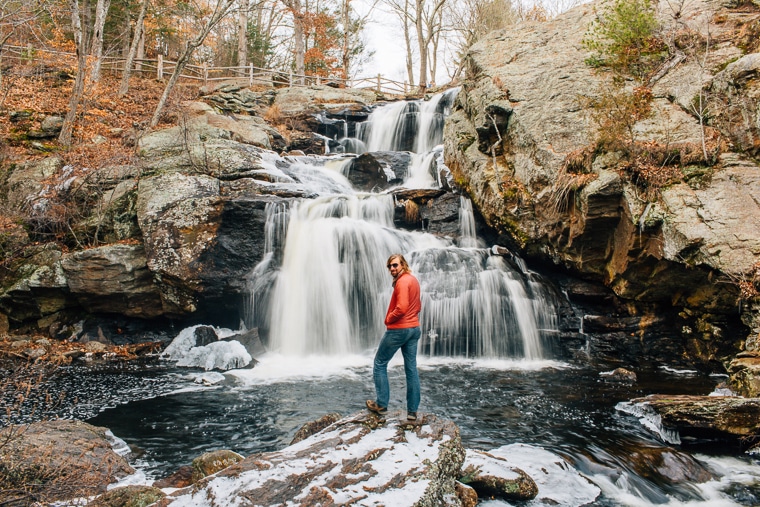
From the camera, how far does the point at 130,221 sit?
40.7ft

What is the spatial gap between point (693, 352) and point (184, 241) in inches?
457

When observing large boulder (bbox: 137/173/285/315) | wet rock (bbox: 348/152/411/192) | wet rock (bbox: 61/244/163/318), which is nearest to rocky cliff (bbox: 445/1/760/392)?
wet rock (bbox: 348/152/411/192)

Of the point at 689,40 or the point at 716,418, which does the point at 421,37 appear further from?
the point at 716,418

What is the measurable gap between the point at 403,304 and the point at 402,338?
38 centimetres

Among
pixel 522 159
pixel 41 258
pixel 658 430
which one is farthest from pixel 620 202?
pixel 41 258

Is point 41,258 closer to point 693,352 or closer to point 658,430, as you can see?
point 658,430

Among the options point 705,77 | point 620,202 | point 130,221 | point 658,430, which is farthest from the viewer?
point 130,221

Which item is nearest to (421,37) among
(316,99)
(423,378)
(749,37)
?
(316,99)

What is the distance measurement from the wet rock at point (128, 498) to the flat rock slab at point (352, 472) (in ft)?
1.59

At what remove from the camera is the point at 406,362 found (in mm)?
5082

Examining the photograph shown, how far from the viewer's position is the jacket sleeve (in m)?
4.98

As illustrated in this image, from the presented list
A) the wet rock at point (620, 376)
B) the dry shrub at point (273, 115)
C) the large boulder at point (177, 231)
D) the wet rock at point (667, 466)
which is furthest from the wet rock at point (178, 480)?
the dry shrub at point (273, 115)

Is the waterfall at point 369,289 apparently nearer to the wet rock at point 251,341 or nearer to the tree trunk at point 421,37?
the wet rock at point 251,341

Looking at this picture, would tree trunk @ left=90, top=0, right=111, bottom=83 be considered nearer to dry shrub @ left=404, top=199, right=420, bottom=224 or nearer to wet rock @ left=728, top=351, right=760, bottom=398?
dry shrub @ left=404, top=199, right=420, bottom=224
